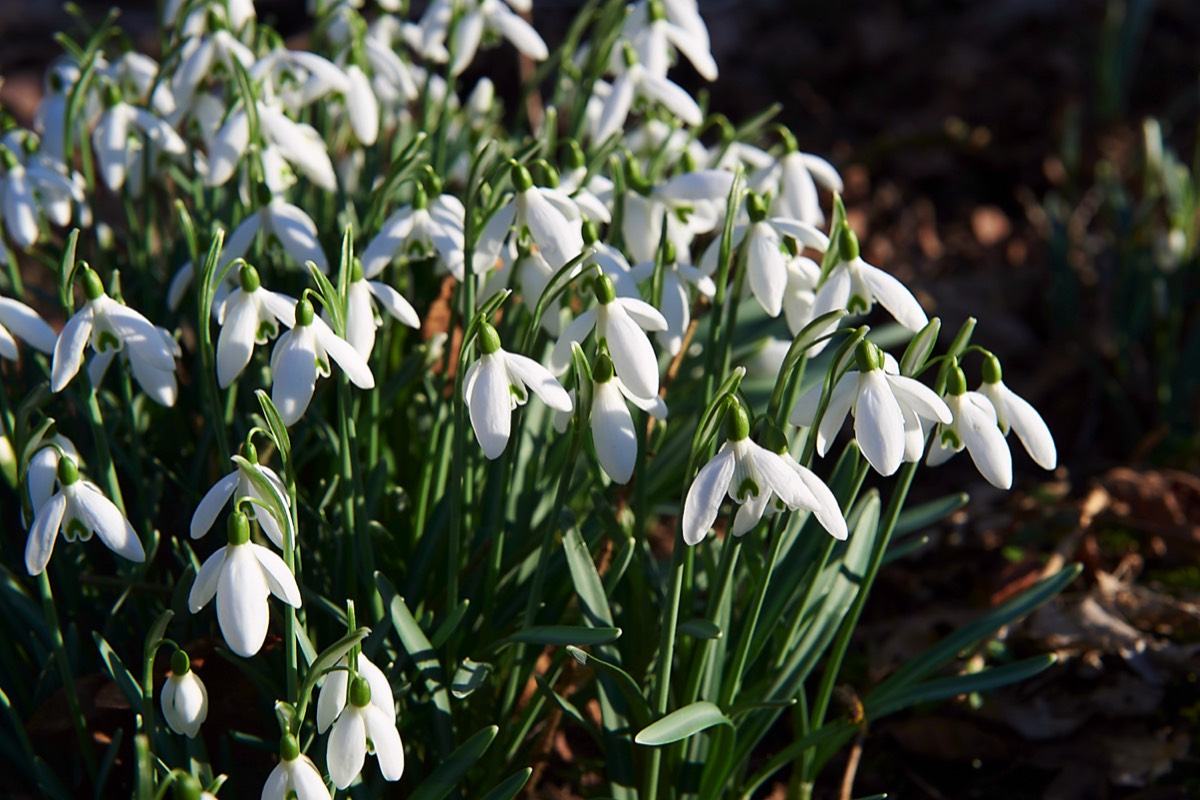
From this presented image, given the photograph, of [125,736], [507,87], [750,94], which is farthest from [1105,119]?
[125,736]

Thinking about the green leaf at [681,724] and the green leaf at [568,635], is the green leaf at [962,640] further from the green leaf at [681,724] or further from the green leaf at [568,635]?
the green leaf at [568,635]

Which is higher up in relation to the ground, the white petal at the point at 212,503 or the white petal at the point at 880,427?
the white petal at the point at 880,427

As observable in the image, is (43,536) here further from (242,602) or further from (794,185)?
(794,185)

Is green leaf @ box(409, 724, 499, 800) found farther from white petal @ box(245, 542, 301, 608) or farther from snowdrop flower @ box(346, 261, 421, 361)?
snowdrop flower @ box(346, 261, 421, 361)

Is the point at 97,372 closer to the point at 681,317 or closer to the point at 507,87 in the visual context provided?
the point at 681,317

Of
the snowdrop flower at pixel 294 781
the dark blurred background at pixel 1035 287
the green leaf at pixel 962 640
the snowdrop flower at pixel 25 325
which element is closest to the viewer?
the snowdrop flower at pixel 294 781

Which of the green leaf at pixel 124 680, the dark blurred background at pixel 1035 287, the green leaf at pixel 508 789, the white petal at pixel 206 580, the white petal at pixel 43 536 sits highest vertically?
the white petal at pixel 206 580

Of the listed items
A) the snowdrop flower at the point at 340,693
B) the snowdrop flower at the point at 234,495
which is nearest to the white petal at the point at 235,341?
the snowdrop flower at the point at 234,495
